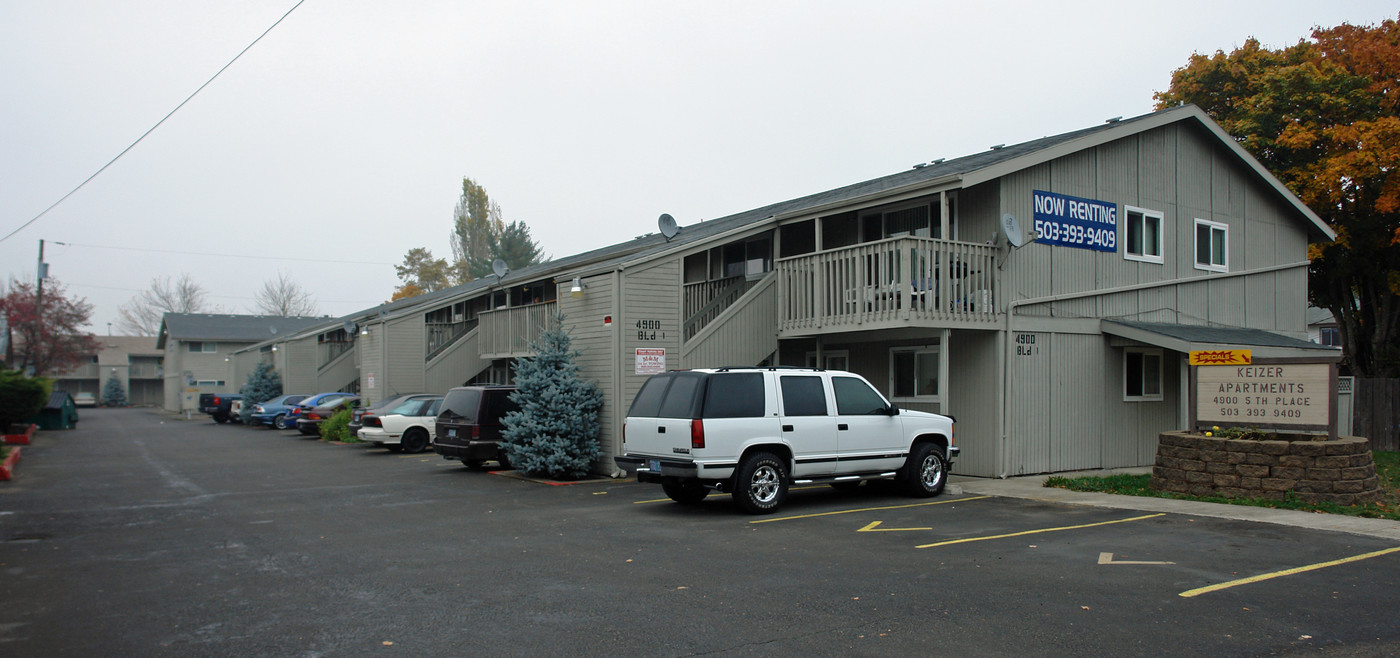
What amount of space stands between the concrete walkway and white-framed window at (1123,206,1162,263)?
4.89 metres

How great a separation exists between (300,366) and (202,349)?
2238 centimetres

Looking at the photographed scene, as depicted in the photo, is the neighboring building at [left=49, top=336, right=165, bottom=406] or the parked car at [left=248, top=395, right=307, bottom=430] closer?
the parked car at [left=248, top=395, right=307, bottom=430]

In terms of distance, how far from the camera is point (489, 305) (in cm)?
3212

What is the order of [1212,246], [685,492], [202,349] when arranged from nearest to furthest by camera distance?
[685,492], [1212,246], [202,349]

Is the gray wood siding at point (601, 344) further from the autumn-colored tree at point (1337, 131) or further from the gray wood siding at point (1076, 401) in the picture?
the autumn-colored tree at point (1337, 131)

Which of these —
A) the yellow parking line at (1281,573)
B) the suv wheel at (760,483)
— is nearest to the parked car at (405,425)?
the suv wheel at (760,483)

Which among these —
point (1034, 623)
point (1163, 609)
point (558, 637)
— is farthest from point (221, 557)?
point (1163, 609)

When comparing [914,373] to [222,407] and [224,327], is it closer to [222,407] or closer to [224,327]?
[222,407]

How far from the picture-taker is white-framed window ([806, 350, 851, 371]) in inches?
719

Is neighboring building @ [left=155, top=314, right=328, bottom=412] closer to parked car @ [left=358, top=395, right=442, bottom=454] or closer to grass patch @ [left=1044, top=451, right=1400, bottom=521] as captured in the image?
parked car @ [left=358, top=395, right=442, bottom=454]

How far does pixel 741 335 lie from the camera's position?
55.8ft

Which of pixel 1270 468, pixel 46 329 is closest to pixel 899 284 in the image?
pixel 1270 468

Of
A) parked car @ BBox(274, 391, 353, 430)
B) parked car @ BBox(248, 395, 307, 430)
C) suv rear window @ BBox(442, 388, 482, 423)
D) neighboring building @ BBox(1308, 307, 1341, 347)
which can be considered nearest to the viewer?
suv rear window @ BBox(442, 388, 482, 423)

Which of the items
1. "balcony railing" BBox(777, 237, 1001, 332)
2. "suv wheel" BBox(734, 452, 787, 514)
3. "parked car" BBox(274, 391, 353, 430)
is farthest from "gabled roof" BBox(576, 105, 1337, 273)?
→ "parked car" BBox(274, 391, 353, 430)
